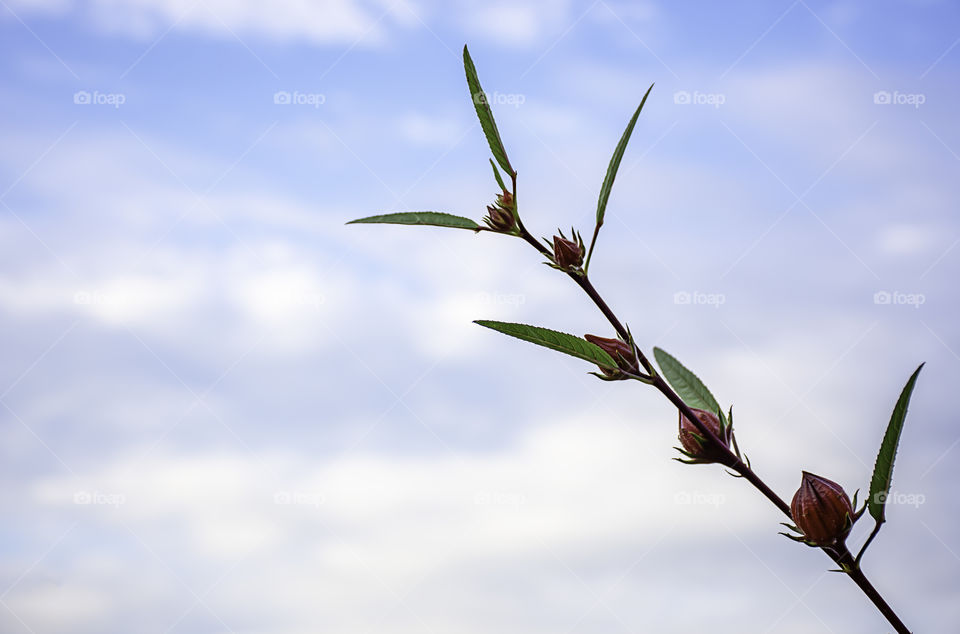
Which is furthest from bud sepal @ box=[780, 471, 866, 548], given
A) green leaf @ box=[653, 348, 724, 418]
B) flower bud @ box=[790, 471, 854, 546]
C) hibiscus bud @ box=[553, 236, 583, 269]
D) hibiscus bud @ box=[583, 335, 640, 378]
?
hibiscus bud @ box=[553, 236, 583, 269]

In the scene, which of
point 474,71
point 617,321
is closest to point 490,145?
point 474,71

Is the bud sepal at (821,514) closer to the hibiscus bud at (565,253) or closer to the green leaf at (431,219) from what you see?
the hibiscus bud at (565,253)

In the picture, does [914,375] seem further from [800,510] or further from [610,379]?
[610,379]

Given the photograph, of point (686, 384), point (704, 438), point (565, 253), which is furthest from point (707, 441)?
point (565, 253)

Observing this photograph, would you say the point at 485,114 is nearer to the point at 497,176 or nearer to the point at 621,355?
the point at 497,176

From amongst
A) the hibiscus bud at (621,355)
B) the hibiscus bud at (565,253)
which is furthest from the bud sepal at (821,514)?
the hibiscus bud at (565,253)

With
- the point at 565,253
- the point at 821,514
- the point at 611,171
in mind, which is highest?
the point at 611,171
